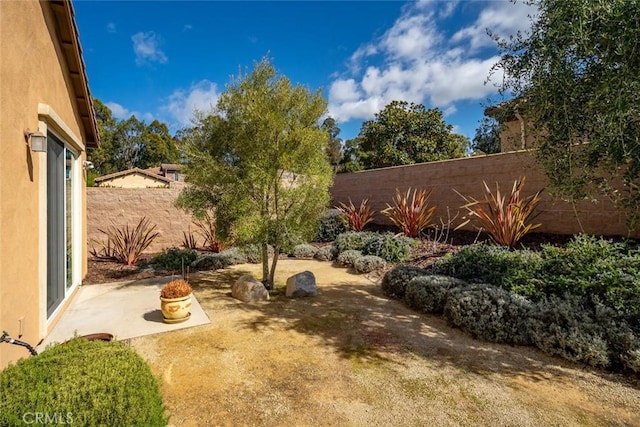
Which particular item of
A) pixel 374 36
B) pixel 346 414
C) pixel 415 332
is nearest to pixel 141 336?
pixel 346 414

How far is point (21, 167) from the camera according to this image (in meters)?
3.20

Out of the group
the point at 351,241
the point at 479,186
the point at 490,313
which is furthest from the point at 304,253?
the point at 490,313

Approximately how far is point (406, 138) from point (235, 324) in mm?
18828

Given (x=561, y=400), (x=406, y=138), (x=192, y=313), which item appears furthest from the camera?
(x=406, y=138)

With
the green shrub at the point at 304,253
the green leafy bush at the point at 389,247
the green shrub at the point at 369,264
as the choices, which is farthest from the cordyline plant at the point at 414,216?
the green shrub at the point at 304,253

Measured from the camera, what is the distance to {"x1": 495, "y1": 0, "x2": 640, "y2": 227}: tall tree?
10.2 feet

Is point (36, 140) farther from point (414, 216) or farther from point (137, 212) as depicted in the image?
point (414, 216)

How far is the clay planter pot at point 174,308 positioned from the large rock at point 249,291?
1256 mm

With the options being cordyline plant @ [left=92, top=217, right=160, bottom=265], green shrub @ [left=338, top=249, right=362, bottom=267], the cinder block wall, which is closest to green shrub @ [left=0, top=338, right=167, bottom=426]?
the cinder block wall

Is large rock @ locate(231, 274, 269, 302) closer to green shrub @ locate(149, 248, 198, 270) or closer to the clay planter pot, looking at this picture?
the clay planter pot

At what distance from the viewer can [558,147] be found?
400cm

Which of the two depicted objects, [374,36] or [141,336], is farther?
[374,36]

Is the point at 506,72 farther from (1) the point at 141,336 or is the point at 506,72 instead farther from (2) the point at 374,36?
(2) the point at 374,36

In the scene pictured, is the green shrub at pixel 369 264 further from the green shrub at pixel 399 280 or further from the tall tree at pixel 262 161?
the tall tree at pixel 262 161
